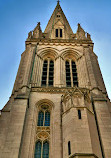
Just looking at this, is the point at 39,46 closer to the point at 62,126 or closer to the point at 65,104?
the point at 65,104

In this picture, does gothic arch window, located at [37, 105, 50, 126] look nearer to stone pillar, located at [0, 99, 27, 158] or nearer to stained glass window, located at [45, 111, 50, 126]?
stained glass window, located at [45, 111, 50, 126]

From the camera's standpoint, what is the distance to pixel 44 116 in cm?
1777

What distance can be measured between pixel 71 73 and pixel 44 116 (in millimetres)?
8279

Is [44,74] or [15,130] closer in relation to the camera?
[15,130]

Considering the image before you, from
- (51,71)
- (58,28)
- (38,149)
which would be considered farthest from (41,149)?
(58,28)

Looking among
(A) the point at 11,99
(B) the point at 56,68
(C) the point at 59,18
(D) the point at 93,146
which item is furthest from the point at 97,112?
(C) the point at 59,18

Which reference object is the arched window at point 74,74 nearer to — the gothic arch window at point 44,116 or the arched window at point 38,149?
the gothic arch window at point 44,116

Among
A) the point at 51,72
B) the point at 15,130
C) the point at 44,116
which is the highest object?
the point at 51,72

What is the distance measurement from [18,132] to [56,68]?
11649 millimetres

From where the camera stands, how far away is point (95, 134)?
14992mm

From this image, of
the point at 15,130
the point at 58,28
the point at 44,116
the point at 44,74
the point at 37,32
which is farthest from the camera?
the point at 58,28

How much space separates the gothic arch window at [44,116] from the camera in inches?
677

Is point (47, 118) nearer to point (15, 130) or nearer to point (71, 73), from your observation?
point (15, 130)

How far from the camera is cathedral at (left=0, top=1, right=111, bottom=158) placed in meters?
14.1
